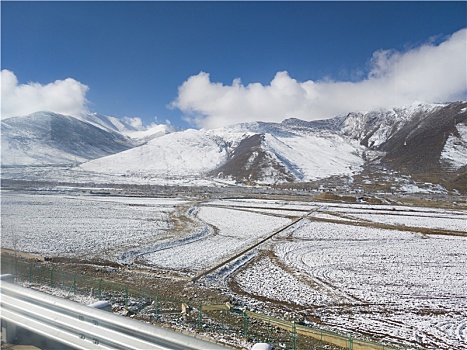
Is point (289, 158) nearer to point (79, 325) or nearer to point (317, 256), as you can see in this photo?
point (317, 256)

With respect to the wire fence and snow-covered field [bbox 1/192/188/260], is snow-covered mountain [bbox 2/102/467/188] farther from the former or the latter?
the wire fence

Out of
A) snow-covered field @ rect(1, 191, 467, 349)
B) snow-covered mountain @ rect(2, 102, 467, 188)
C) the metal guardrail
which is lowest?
snow-covered field @ rect(1, 191, 467, 349)

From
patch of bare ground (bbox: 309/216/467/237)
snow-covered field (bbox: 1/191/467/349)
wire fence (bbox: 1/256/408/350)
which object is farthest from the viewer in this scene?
patch of bare ground (bbox: 309/216/467/237)

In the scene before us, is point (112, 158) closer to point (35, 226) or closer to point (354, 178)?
point (354, 178)

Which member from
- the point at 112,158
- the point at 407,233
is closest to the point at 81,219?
the point at 407,233

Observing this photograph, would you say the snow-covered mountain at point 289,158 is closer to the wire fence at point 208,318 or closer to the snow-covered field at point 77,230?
the snow-covered field at point 77,230

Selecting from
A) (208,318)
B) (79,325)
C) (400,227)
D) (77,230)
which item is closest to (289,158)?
(400,227)

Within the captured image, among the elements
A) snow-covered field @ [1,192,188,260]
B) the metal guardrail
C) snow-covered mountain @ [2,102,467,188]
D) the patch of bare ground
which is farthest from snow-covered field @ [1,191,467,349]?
snow-covered mountain @ [2,102,467,188]

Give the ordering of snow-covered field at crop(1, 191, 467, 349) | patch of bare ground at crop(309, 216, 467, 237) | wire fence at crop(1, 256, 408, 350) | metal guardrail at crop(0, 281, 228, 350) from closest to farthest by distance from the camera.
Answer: metal guardrail at crop(0, 281, 228, 350) → wire fence at crop(1, 256, 408, 350) → snow-covered field at crop(1, 191, 467, 349) → patch of bare ground at crop(309, 216, 467, 237)
